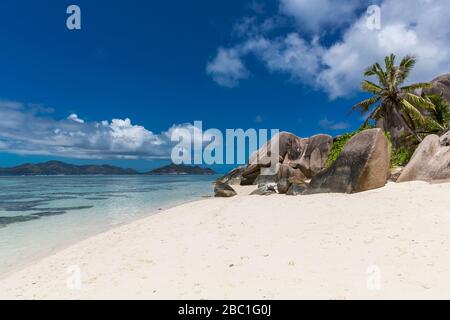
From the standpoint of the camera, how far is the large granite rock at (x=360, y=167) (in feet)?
38.0

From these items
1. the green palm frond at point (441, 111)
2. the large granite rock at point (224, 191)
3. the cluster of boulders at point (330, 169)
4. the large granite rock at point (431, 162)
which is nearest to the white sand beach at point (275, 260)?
the cluster of boulders at point (330, 169)

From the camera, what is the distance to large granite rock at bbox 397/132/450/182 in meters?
11.7

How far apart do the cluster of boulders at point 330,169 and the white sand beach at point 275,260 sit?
3.40m

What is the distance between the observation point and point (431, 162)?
1262 centimetres

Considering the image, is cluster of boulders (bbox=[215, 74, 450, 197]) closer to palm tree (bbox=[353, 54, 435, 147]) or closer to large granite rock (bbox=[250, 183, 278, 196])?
large granite rock (bbox=[250, 183, 278, 196])

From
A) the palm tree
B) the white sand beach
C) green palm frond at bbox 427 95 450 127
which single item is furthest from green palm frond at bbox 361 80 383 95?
the white sand beach

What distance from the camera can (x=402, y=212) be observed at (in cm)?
722

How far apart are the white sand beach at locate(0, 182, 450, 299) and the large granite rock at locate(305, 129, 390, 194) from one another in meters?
3.25

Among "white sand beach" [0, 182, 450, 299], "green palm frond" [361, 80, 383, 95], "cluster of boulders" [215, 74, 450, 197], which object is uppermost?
"green palm frond" [361, 80, 383, 95]

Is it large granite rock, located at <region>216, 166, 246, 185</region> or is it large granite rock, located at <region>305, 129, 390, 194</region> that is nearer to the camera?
large granite rock, located at <region>305, 129, 390, 194</region>

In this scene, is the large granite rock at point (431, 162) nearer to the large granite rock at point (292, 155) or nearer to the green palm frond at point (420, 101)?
the green palm frond at point (420, 101)

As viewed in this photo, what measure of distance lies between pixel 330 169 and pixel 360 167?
59.1 inches

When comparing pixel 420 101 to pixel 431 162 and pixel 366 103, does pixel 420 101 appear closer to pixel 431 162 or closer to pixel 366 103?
pixel 366 103
